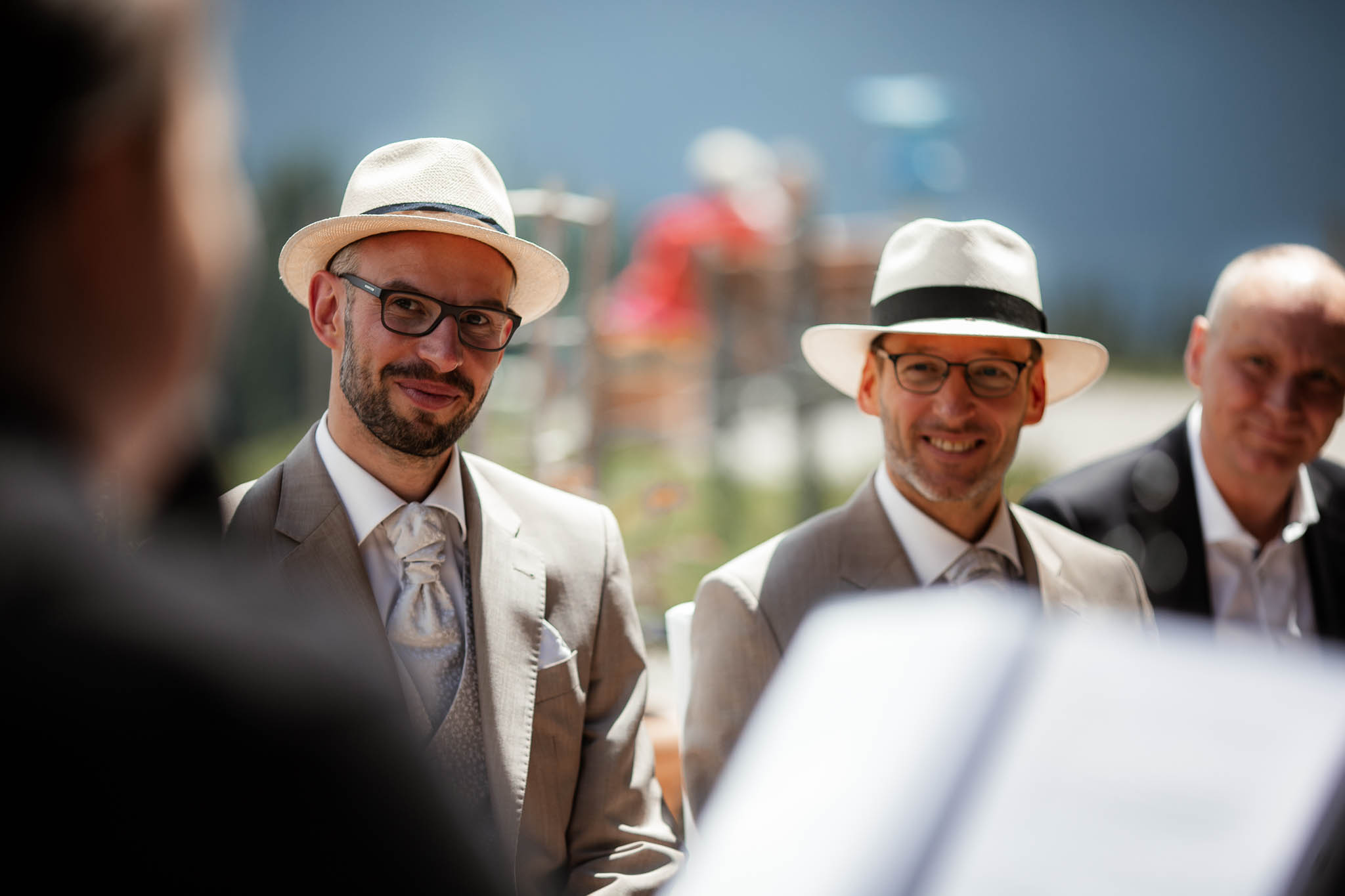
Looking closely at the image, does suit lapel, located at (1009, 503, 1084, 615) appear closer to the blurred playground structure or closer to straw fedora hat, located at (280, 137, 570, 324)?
straw fedora hat, located at (280, 137, 570, 324)

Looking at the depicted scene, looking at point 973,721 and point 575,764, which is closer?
point 973,721

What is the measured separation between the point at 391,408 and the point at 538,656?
580 mm

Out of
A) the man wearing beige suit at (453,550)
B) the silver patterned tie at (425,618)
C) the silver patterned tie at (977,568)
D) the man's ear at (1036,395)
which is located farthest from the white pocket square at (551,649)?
the man's ear at (1036,395)

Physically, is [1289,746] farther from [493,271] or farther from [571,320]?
[571,320]

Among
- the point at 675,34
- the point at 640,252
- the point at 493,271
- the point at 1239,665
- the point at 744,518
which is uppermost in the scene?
the point at 675,34

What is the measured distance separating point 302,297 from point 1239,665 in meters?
2.12

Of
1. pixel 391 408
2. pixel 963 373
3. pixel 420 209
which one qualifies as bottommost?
A: pixel 963 373

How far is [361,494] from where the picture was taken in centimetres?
217

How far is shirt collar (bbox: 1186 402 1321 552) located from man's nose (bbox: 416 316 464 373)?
2.12 metres

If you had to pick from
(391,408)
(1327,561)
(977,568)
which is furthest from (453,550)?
(1327,561)

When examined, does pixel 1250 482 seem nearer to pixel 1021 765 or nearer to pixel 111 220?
pixel 1021 765

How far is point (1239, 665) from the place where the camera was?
0.90 meters

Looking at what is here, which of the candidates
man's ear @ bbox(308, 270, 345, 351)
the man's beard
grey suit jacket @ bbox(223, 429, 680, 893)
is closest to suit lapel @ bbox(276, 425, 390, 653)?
grey suit jacket @ bbox(223, 429, 680, 893)

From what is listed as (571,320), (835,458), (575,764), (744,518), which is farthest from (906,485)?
(835,458)
